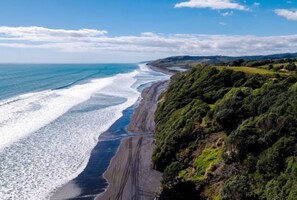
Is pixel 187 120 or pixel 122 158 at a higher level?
pixel 187 120

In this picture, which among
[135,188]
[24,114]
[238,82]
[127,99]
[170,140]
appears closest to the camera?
[135,188]

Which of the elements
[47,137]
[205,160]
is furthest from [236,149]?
[47,137]

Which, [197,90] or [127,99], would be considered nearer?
[197,90]

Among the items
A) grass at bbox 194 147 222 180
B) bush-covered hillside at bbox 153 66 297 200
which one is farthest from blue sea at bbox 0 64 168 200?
grass at bbox 194 147 222 180

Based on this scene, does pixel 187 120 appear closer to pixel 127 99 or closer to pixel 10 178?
pixel 10 178

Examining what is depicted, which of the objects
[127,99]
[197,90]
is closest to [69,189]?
[197,90]

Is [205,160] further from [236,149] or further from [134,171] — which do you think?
[134,171]

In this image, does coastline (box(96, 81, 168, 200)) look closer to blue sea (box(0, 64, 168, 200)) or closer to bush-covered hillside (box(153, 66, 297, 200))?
bush-covered hillside (box(153, 66, 297, 200))

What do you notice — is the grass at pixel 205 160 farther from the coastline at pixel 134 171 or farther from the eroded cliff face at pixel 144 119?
the eroded cliff face at pixel 144 119
